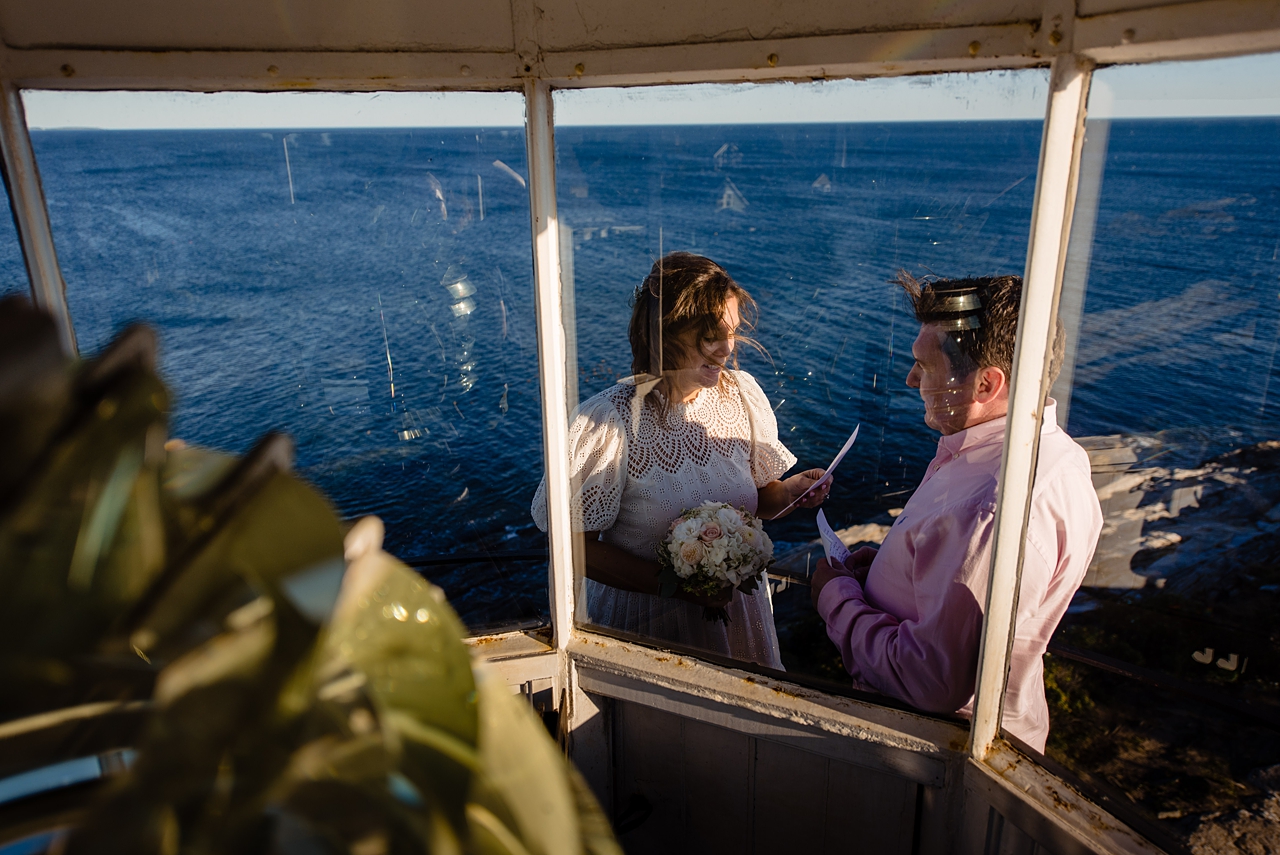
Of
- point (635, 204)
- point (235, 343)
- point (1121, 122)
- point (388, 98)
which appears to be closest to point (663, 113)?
point (635, 204)

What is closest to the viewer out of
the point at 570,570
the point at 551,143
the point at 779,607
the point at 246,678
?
the point at 246,678

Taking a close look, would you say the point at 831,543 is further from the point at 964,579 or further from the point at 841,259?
the point at 841,259

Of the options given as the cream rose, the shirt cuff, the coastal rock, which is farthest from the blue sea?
the coastal rock

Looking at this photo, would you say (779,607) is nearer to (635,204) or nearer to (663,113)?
(635,204)

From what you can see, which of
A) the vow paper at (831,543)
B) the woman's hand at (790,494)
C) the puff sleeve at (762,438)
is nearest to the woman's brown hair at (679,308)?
the puff sleeve at (762,438)

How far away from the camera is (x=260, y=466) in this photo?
19.5 inches

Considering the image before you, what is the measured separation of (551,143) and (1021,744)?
1.81 meters

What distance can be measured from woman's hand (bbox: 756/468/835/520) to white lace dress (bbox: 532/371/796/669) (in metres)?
0.07

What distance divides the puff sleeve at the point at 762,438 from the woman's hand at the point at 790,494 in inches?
2.1

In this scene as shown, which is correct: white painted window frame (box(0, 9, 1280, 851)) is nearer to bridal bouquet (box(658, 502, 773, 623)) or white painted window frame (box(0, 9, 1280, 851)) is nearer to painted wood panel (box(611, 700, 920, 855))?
painted wood panel (box(611, 700, 920, 855))

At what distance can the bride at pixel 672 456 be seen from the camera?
2.54m

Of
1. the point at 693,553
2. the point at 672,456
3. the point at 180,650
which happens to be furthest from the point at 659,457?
the point at 180,650

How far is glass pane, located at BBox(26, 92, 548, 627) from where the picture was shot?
6.86 ft

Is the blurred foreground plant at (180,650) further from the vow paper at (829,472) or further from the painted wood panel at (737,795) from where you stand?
the vow paper at (829,472)
